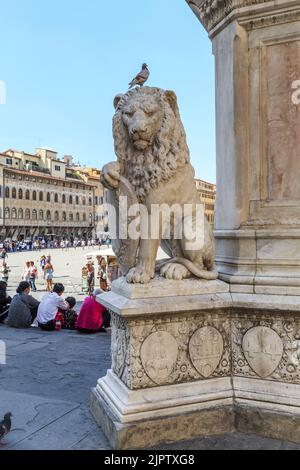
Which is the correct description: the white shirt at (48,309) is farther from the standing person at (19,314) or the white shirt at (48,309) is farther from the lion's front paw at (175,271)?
the lion's front paw at (175,271)

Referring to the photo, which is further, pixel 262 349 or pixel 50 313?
pixel 50 313

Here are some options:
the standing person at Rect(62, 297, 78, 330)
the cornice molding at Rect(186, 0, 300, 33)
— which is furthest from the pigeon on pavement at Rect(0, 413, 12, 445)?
the standing person at Rect(62, 297, 78, 330)

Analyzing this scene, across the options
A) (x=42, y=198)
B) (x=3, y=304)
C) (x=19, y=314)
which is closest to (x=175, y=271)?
(x=19, y=314)

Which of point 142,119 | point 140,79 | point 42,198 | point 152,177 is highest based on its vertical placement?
point 42,198

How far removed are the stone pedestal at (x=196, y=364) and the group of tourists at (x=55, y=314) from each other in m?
3.79

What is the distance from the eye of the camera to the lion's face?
10.3 ft

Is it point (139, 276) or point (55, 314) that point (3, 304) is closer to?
point (55, 314)

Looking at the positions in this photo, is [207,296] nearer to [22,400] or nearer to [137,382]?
[137,382]

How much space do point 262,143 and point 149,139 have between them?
89 cm

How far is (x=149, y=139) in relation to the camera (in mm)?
3229

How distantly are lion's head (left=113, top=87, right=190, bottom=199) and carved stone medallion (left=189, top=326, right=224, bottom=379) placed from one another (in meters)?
1.10

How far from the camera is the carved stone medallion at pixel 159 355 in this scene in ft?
10.2

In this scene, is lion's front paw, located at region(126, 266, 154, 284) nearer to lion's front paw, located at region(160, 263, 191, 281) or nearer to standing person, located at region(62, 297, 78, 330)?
lion's front paw, located at region(160, 263, 191, 281)
